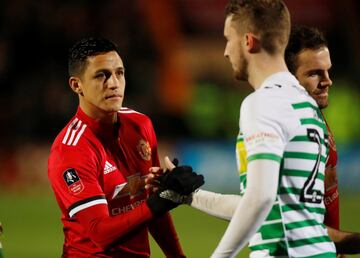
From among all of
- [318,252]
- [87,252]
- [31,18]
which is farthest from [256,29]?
[31,18]

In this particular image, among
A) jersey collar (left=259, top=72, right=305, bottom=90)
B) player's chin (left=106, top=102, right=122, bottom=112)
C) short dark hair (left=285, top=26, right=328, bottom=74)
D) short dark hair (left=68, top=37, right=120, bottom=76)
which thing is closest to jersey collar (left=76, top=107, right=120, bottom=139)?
player's chin (left=106, top=102, right=122, bottom=112)

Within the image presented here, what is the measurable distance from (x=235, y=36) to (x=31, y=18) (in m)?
12.7

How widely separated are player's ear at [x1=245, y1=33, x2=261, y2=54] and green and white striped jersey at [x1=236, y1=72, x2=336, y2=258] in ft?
0.45

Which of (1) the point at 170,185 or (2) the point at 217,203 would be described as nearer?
(2) the point at 217,203

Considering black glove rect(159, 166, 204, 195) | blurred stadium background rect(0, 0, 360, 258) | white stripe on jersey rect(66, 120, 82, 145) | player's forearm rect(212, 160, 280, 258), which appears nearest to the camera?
player's forearm rect(212, 160, 280, 258)

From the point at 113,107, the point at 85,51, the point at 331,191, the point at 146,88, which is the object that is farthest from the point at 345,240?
the point at 146,88

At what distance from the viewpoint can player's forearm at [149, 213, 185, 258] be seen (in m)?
4.92

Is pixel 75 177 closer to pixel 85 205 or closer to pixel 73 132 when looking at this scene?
pixel 85 205

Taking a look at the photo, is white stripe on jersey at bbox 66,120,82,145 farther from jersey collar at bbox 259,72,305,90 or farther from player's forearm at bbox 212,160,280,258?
player's forearm at bbox 212,160,280,258

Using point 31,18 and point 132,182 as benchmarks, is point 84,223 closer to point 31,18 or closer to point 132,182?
point 132,182

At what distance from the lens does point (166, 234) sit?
4.93 metres

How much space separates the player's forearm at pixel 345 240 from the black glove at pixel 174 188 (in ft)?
2.35

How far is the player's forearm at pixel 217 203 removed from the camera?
381cm

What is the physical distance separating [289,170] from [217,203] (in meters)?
0.62
